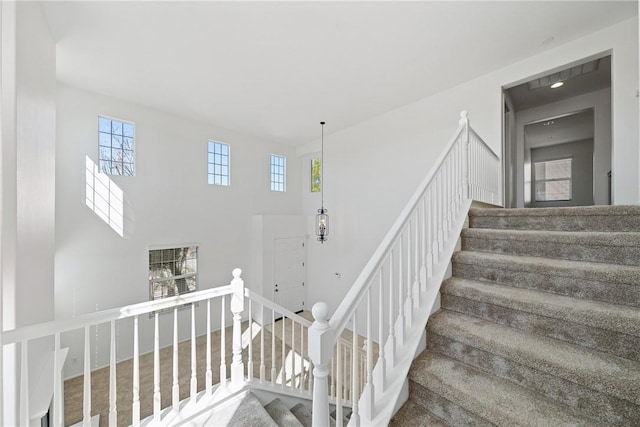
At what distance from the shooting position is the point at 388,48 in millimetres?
2955

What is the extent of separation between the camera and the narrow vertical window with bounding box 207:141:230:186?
5.44 meters

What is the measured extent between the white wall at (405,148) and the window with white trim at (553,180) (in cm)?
394

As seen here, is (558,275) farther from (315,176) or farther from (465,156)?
(315,176)

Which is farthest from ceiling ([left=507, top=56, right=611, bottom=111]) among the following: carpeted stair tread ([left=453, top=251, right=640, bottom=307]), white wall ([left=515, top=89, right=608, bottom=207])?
carpeted stair tread ([left=453, top=251, right=640, bottom=307])

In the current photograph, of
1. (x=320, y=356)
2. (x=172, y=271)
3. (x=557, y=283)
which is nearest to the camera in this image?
(x=320, y=356)

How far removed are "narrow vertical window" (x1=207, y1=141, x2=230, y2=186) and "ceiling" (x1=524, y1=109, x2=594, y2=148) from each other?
710 centimetres

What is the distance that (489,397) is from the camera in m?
1.13

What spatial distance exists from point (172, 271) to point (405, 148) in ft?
17.2

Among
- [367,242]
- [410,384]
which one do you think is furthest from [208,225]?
[410,384]

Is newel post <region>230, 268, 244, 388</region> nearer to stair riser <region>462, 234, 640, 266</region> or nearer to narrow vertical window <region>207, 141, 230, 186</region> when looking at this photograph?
stair riser <region>462, 234, 640, 266</region>

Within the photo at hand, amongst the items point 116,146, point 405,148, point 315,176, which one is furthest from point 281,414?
point 315,176

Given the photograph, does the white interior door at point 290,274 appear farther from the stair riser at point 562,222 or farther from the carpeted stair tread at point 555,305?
the carpeted stair tread at point 555,305

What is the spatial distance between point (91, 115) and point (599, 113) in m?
8.65

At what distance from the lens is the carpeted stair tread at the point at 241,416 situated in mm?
1880
